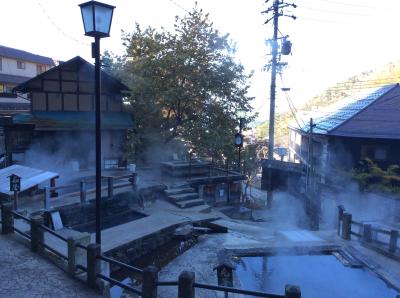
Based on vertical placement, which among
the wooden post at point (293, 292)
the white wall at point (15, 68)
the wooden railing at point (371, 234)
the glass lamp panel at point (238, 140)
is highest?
the white wall at point (15, 68)

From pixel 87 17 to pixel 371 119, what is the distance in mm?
18720

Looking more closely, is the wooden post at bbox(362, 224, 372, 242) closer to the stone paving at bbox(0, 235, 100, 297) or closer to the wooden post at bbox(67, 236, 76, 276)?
the stone paving at bbox(0, 235, 100, 297)

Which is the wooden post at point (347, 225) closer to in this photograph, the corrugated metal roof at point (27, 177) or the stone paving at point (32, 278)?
the stone paving at point (32, 278)

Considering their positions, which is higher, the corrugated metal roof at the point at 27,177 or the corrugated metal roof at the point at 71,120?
the corrugated metal roof at the point at 71,120

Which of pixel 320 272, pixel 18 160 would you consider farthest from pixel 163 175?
pixel 320 272

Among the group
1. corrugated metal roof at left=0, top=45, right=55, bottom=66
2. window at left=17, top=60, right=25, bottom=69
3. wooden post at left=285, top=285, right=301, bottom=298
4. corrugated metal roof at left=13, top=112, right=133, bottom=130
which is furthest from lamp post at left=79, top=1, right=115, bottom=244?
window at left=17, top=60, right=25, bottom=69

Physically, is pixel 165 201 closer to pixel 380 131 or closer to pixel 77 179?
pixel 77 179

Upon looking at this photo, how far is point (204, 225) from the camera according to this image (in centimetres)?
1362

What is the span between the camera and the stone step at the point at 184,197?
16484mm

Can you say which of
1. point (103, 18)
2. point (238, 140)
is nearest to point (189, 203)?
point (238, 140)

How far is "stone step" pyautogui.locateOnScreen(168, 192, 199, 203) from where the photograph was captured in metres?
16.5

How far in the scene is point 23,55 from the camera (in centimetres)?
3956

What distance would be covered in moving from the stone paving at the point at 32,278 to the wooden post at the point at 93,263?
177 mm

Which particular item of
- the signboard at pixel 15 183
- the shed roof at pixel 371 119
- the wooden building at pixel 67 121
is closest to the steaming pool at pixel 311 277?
the signboard at pixel 15 183
